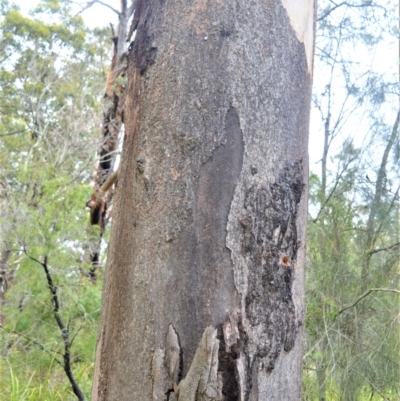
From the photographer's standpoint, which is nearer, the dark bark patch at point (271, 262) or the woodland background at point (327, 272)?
the dark bark patch at point (271, 262)

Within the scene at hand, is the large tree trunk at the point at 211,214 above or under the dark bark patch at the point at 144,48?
under

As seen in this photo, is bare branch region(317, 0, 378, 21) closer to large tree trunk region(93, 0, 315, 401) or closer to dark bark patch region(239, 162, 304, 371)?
large tree trunk region(93, 0, 315, 401)

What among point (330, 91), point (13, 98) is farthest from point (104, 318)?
point (13, 98)

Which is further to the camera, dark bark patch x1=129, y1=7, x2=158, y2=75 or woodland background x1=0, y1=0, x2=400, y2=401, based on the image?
woodland background x1=0, y1=0, x2=400, y2=401

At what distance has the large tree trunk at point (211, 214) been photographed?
21.4 inches

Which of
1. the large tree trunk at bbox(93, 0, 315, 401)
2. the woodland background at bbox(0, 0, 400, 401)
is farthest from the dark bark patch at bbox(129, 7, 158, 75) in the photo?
the woodland background at bbox(0, 0, 400, 401)

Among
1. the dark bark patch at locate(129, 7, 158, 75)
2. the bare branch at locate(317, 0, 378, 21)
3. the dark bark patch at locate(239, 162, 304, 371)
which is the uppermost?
the bare branch at locate(317, 0, 378, 21)

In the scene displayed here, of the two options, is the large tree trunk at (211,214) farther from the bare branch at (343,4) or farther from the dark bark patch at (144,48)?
the bare branch at (343,4)

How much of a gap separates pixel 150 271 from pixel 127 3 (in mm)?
5580

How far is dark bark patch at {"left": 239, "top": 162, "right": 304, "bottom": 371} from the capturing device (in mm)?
553

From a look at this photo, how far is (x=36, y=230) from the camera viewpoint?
2.64 meters

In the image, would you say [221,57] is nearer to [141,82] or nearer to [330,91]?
[141,82]

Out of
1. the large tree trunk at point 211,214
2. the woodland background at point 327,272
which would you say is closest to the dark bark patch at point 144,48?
the large tree trunk at point 211,214

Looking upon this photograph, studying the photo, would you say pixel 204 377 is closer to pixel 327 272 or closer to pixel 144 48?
pixel 144 48
